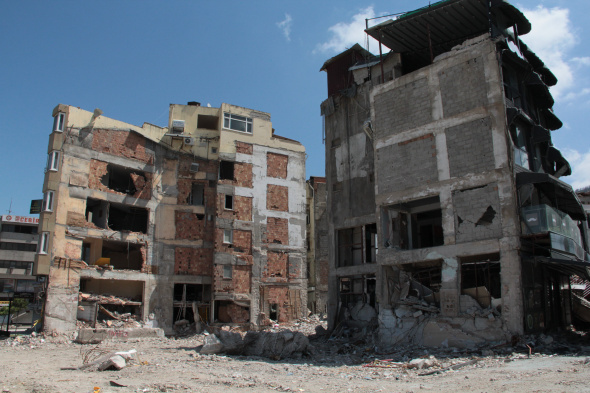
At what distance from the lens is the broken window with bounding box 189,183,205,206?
35250mm

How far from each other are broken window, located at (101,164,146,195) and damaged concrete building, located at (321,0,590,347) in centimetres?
1407

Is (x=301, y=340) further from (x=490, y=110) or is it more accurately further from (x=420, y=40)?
(x=420, y=40)

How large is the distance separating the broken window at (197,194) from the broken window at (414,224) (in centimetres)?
1627

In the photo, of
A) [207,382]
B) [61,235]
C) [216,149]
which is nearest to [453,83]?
[207,382]

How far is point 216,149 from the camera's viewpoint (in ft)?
117

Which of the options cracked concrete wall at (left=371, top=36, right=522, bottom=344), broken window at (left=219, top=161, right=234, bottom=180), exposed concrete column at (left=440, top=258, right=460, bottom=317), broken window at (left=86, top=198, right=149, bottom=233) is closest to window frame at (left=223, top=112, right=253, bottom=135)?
broken window at (left=219, top=161, right=234, bottom=180)

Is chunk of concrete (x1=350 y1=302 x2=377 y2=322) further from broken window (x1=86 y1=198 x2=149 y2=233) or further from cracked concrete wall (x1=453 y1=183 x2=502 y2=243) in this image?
broken window (x1=86 y1=198 x2=149 y2=233)

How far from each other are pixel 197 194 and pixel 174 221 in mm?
2927

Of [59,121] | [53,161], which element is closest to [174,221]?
[53,161]

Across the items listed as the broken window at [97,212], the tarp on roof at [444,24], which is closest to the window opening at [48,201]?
the broken window at [97,212]

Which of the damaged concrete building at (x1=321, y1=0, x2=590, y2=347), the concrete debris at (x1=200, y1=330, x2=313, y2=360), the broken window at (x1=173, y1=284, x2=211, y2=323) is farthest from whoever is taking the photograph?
the broken window at (x1=173, y1=284, x2=211, y2=323)

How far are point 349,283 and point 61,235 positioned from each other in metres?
17.1

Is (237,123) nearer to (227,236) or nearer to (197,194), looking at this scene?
(197,194)

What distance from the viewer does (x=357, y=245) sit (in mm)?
27578
